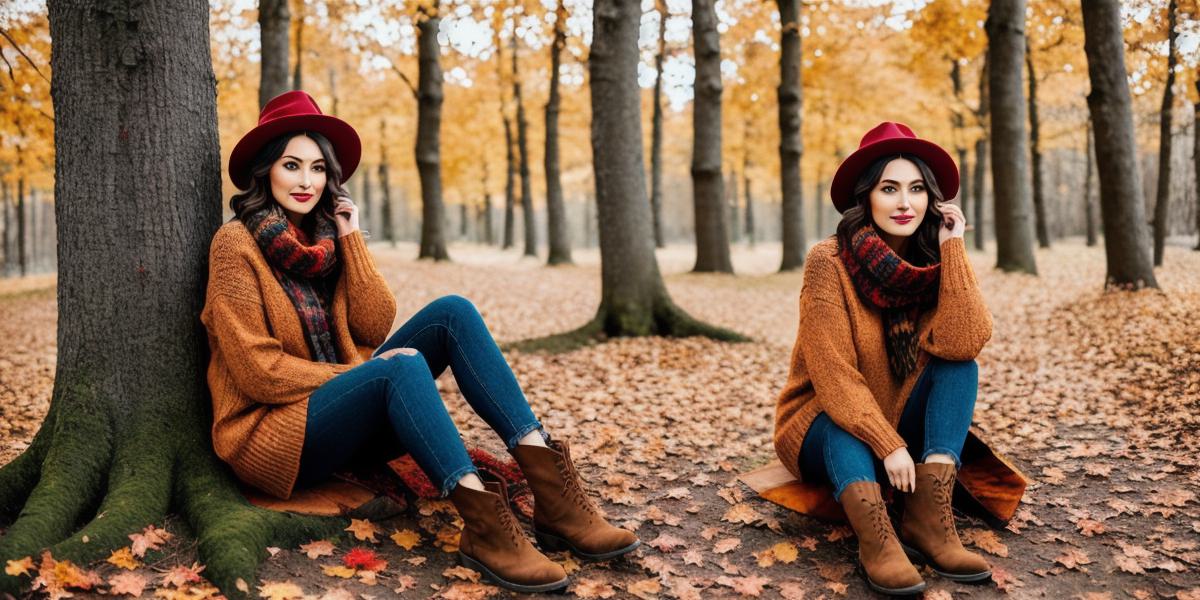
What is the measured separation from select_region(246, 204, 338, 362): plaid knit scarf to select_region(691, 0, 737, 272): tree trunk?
1096 cm

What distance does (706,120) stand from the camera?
1357 cm

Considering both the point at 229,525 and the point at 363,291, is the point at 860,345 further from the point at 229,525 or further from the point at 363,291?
the point at 229,525

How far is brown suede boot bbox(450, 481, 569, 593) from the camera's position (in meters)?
2.76

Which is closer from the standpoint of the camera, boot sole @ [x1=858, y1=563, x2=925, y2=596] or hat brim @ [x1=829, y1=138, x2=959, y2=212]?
boot sole @ [x1=858, y1=563, x2=925, y2=596]

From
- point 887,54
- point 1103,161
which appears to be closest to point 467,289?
point 1103,161

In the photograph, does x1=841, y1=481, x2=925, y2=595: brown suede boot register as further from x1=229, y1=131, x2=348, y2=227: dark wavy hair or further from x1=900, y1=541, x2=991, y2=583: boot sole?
x1=229, y1=131, x2=348, y2=227: dark wavy hair

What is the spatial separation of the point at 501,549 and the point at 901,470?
150 centimetres

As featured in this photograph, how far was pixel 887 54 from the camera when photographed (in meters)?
20.0

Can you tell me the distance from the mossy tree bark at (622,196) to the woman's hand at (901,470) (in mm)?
4805

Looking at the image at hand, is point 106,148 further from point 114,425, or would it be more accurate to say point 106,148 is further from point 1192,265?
point 1192,265

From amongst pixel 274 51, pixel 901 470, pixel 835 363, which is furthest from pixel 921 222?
pixel 274 51

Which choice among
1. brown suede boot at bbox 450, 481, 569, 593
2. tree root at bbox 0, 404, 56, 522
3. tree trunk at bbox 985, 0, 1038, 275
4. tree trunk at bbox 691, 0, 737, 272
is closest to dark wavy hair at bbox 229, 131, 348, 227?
tree root at bbox 0, 404, 56, 522

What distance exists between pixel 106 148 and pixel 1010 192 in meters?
12.8

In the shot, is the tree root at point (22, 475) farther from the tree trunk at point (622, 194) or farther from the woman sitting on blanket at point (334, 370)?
the tree trunk at point (622, 194)
